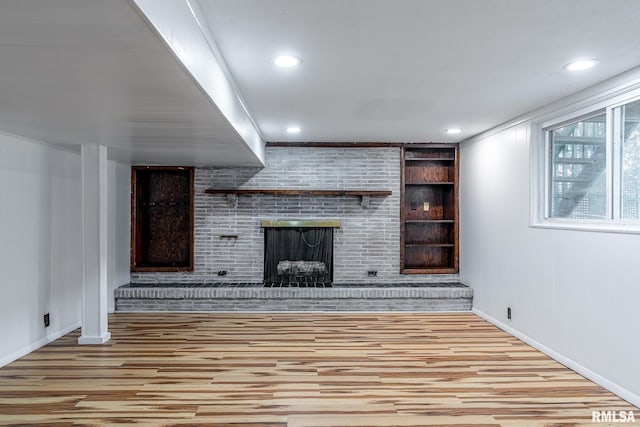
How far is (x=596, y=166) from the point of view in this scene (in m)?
3.58

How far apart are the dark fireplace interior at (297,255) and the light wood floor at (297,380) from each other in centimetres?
125

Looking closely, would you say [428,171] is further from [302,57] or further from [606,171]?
[302,57]

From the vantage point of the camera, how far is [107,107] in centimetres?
271

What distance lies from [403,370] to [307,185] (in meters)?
3.17

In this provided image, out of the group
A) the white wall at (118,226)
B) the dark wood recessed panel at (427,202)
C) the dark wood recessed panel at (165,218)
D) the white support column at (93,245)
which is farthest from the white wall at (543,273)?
the white wall at (118,226)

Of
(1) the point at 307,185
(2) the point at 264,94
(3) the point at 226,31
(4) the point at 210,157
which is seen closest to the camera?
(3) the point at 226,31

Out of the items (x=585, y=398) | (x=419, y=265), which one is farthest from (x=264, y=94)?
(x=419, y=265)

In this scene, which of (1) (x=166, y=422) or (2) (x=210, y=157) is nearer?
(1) (x=166, y=422)

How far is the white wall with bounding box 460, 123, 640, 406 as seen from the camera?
10.3ft

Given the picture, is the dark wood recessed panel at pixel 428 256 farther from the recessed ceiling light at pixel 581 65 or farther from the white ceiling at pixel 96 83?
the recessed ceiling light at pixel 581 65

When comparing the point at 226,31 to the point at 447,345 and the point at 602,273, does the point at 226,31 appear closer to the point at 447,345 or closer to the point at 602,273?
the point at 602,273

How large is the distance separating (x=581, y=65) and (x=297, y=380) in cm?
300

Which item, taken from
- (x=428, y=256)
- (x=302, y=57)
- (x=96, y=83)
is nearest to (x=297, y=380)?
(x=302, y=57)

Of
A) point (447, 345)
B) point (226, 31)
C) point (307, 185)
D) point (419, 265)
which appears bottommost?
point (447, 345)
